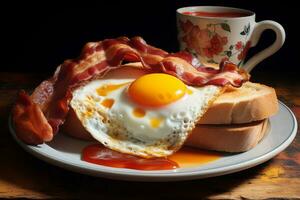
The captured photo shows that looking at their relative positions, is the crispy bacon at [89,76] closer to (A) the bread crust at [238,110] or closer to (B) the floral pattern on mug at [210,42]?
(A) the bread crust at [238,110]

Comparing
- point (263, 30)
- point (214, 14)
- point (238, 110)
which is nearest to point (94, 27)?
point (214, 14)

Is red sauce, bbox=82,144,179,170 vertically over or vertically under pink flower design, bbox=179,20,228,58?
under

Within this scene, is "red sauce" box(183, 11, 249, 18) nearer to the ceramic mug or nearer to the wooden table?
the ceramic mug

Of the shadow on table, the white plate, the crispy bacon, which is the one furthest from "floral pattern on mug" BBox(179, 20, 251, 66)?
the shadow on table

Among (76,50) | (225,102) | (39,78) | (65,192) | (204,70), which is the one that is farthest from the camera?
(76,50)

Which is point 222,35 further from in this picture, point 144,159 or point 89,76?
point 144,159

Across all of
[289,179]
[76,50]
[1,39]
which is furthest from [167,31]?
[289,179]

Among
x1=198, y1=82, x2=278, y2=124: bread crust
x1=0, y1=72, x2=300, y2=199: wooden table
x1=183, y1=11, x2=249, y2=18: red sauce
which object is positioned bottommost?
x1=0, y1=72, x2=300, y2=199: wooden table

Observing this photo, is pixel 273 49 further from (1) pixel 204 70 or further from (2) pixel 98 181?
(2) pixel 98 181
